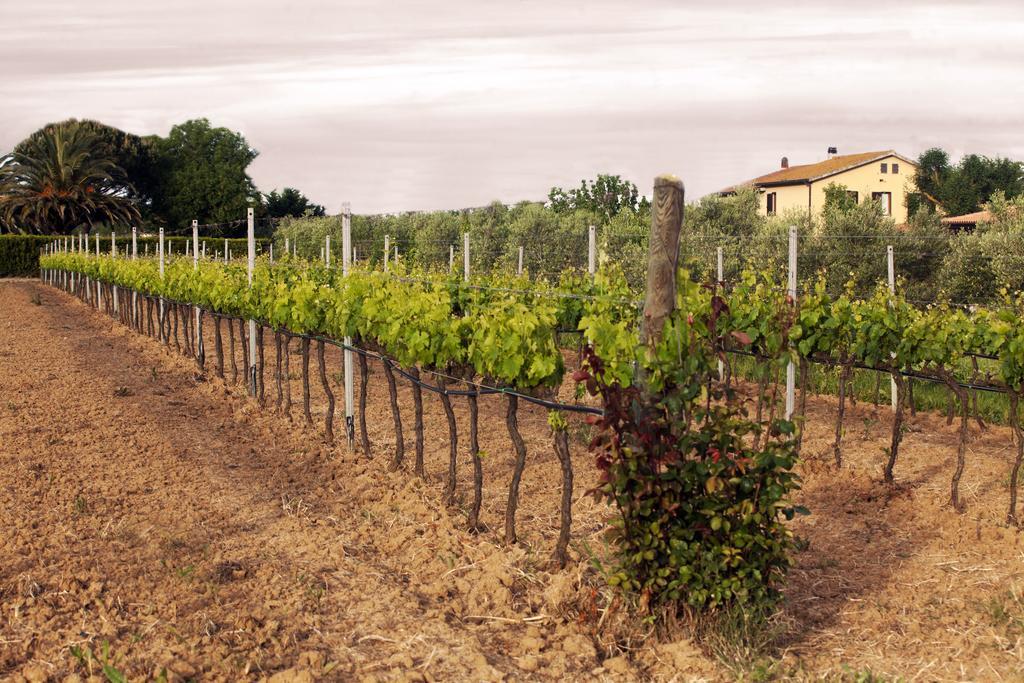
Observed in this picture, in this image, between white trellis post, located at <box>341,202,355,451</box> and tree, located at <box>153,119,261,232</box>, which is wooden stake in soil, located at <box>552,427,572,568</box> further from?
tree, located at <box>153,119,261,232</box>

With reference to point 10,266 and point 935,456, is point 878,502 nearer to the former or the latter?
point 935,456

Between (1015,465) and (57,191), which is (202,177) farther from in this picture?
(1015,465)

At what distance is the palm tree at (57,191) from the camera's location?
59.9 meters

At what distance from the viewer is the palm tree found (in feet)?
196

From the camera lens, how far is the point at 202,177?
247ft

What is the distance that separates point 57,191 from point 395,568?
196ft

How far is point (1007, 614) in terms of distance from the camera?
607 cm

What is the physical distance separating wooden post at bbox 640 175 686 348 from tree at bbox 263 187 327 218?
69.4 meters

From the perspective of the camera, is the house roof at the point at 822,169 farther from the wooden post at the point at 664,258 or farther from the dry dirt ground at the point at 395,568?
the wooden post at the point at 664,258

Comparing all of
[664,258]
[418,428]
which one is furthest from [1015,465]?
[418,428]

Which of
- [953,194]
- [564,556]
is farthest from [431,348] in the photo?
[953,194]

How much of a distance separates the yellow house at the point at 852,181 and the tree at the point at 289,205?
32935 mm

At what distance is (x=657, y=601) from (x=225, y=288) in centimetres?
1003

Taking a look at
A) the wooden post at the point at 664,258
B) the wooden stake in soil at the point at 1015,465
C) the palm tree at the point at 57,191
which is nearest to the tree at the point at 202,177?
the palm tree at the point at 57,191
